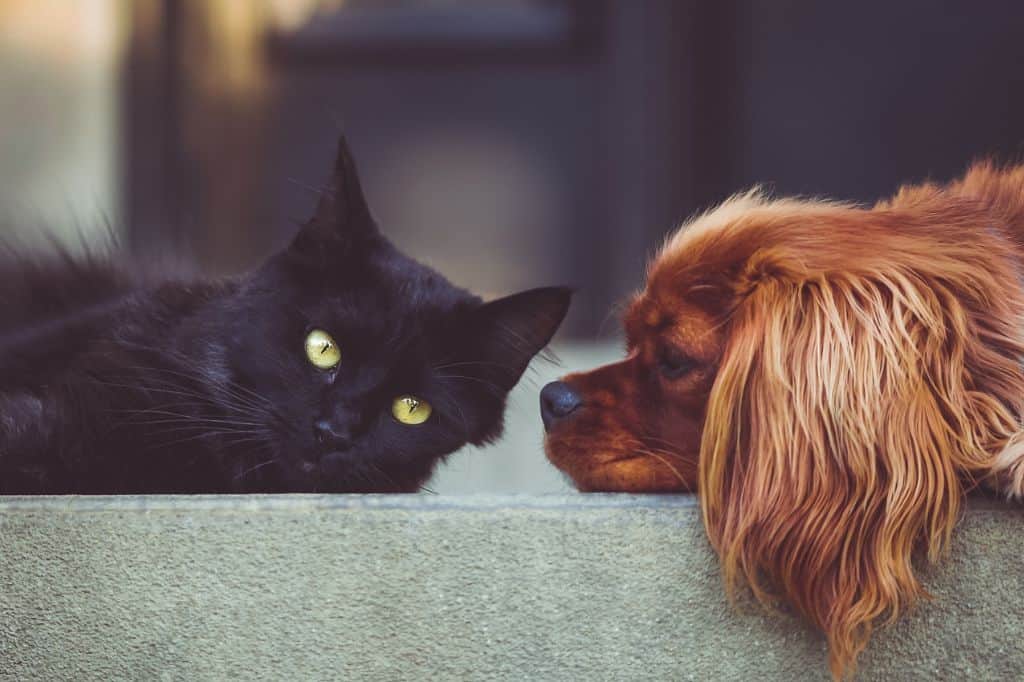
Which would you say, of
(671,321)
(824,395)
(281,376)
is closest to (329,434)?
(281,376)

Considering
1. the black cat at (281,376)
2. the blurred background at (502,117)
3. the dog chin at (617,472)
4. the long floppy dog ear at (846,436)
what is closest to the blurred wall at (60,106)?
the blurred background at (502,117)

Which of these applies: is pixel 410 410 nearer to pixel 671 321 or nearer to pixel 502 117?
pixel 671 321

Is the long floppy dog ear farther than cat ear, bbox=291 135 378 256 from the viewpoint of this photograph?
No

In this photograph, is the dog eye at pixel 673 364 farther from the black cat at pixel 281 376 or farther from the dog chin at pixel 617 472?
the black cat at pixel 281 376

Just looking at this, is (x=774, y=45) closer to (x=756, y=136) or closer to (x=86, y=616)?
(x=756, y=136)

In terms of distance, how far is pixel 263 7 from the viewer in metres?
4.86

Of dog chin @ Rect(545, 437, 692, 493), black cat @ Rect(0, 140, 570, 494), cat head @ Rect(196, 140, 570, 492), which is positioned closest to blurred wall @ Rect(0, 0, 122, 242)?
black cat @ Rect(0, 140, 570, 494)

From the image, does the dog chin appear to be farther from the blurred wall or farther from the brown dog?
the blurred wall

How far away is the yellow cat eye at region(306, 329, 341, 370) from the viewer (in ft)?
6.41

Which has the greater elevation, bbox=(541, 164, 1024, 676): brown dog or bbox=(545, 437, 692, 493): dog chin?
bbox=(541, 164, 1024, 676): brown dog

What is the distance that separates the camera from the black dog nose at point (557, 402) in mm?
1774

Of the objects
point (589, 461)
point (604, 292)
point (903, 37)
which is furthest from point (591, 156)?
point (589, 461)

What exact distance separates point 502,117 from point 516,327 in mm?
2976

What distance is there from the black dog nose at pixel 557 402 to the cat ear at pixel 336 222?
21.5 inches
